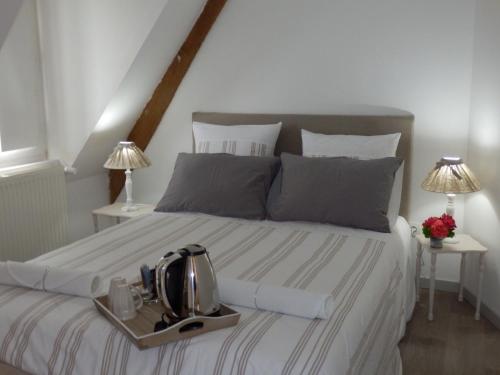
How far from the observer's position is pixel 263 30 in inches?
128

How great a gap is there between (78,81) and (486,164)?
2438mm

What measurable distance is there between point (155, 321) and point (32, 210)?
185cm

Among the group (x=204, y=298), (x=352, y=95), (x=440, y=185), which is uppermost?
(x=352, y=95)

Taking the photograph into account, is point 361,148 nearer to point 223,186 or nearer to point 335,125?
point 335,125

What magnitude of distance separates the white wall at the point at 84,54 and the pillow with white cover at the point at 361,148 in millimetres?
1201

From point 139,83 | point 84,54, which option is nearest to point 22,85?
point 84,54

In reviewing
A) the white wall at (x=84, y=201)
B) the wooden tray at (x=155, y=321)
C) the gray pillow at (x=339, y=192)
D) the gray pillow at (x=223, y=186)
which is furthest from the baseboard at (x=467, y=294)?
the white wall at (x=84, y=201)

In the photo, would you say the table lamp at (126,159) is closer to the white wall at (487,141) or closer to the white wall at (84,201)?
the white wall at (84,201)

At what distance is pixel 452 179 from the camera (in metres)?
2.63

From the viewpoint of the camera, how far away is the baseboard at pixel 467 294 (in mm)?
2672

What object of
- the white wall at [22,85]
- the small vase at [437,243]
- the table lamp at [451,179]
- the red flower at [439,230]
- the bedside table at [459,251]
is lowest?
the bedside table at [459,251]

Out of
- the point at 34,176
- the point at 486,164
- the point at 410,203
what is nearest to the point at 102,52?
the point at 34,176

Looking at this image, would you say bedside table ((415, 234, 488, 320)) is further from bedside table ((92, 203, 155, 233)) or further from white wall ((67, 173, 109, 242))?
white wall ((67, 173, 109, 242))

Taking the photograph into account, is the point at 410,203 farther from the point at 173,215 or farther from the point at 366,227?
the point at 173,215
